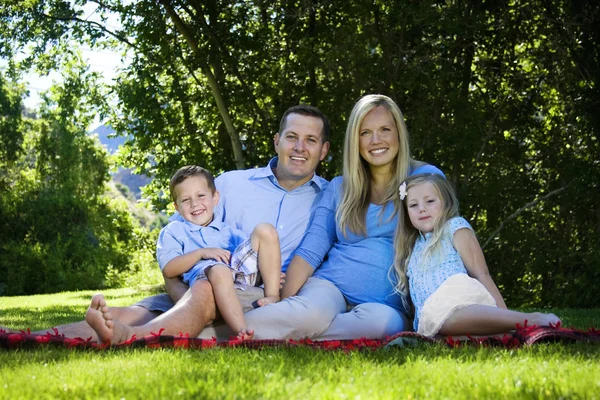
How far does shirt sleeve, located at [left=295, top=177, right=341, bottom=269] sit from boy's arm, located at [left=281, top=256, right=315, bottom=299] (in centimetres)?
3

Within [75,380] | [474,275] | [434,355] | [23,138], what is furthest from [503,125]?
[23,138]

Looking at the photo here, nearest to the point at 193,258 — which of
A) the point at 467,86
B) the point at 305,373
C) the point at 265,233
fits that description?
the point at 265,233

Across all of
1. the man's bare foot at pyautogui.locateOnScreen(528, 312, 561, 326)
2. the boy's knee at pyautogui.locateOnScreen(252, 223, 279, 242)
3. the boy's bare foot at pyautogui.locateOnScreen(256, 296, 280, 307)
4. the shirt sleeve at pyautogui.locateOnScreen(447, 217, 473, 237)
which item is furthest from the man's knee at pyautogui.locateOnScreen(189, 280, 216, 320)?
the man's bare foot at pyautogui.locateOnScreen(528, 312, 561, 326)

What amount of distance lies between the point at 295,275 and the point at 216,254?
20.7 inches

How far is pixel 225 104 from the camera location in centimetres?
1070

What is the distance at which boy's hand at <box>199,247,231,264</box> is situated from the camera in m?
4.17

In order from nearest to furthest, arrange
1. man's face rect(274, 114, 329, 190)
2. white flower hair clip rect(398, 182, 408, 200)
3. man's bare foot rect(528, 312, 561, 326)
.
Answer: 1. man's bare foot rect(528, 312, 561, 326)
2. white flower hair clip rect(398, 182, 408, 200)
3. man's face rect(274, 114, 329, 190)

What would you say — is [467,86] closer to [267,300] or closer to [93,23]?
[93,23]

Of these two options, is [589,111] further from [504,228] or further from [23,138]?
[23,138]

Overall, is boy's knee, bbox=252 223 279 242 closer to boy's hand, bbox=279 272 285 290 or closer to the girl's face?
boy's hand, bbox=279 272 285 290

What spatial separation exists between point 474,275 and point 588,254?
15.6ft

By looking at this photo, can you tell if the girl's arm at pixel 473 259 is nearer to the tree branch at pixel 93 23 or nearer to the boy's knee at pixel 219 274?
the boy's knee at pixel 219 274

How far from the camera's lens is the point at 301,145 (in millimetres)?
4762

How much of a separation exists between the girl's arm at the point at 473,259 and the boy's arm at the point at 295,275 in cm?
87
